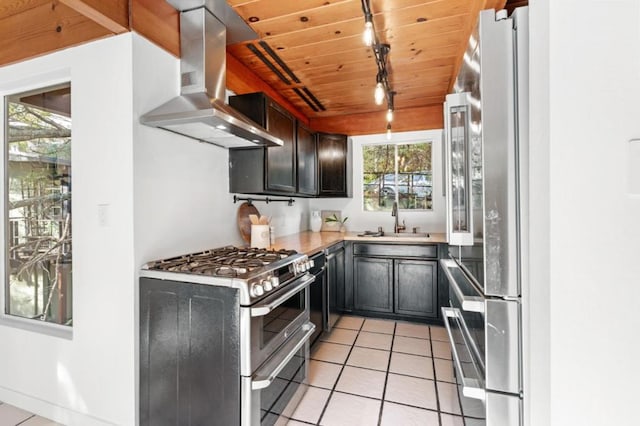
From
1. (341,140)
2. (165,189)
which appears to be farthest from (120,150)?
(341,140)

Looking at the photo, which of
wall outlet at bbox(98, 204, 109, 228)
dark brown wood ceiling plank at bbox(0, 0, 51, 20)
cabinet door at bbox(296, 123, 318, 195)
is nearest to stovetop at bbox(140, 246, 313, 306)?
wall outlet at bbox(98, 204, 109, 228)

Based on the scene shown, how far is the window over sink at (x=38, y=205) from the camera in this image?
188cm

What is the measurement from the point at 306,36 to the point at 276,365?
2260 millimetres

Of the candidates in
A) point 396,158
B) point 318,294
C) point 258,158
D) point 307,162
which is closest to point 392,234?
point 396,158

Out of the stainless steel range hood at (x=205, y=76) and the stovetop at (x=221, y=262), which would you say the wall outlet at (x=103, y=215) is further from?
the stainless steel range hood at (x=205, y=76)

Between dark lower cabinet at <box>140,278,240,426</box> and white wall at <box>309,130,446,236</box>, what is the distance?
2.96 meters

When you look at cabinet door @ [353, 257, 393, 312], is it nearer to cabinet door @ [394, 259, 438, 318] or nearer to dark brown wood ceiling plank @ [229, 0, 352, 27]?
cabinet door @ [394, 259, 438, 318]

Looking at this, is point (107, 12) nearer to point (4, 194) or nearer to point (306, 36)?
point (306, 36)

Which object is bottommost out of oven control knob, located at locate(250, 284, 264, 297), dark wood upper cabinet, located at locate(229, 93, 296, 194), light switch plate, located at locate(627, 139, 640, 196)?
oven control knob, located at locate(250, 284, 264, 297)

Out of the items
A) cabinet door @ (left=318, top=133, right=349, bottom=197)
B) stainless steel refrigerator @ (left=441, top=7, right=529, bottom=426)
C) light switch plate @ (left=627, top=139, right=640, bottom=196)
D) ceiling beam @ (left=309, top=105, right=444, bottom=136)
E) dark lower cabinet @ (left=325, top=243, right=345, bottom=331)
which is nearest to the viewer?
light switch plate @ (left=627, top=139, right=640, bottom=196)

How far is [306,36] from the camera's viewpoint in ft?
7.23

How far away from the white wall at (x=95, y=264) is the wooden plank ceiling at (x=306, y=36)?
0.16 m

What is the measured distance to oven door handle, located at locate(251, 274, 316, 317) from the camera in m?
1.35

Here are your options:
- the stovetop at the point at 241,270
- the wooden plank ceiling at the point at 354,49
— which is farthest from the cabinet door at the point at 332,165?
the stovetop at the point at 241,270
